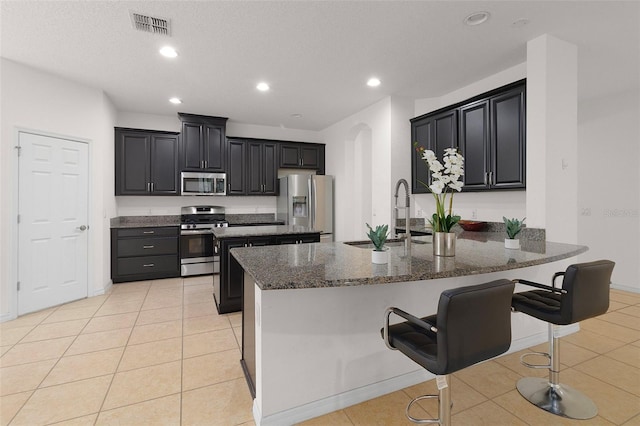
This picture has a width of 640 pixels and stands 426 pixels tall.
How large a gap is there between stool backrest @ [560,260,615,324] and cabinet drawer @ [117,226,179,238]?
5007 mm

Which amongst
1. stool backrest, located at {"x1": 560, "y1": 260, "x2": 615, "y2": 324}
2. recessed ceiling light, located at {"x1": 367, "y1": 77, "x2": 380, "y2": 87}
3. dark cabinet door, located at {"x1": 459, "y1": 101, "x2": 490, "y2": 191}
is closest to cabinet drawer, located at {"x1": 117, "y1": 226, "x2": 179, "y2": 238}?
recessed ceiling light, located at {"x1": 367, "y1": 77, "x2": 380, "y2": 87}

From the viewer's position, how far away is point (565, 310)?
67.1 inches

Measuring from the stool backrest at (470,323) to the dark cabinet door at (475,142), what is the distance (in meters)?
2.59

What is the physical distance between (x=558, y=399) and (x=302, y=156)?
527 cm

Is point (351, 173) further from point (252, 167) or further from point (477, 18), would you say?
point (477, 18)

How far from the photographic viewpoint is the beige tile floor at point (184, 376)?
1.87 metres

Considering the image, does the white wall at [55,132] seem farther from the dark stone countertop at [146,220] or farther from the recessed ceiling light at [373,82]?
the recessed ceiling light at [373,82]

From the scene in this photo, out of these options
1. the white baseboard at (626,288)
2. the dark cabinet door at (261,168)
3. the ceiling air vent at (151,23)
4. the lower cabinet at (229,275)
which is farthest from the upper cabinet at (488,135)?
the ceiling air vent at (151,23)

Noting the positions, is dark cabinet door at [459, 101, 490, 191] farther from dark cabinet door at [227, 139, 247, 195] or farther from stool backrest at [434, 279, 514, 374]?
dark cabinet door at [227, 139, 247, 195]

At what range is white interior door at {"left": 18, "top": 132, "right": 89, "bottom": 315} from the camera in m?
3.50

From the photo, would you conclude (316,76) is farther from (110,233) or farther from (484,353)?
(110,233)

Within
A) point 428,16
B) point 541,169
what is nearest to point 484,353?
point 541,169

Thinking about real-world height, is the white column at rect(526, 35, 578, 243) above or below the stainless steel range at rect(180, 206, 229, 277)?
above

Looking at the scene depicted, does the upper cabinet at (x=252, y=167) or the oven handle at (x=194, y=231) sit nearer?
the oven handle at (x=194, y=231)
